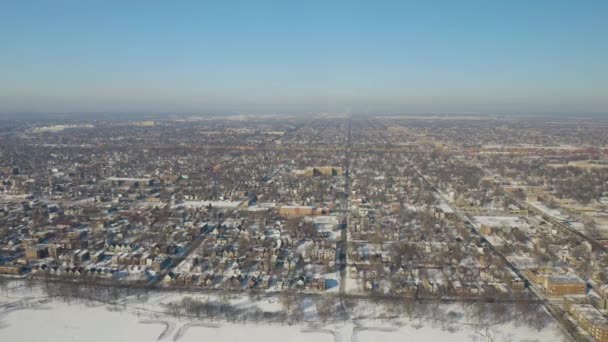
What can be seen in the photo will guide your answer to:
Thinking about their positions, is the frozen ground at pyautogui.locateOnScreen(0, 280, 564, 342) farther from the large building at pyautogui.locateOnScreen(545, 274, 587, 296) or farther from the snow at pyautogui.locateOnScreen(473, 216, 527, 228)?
the snow at pyautogui.locateOnScreen(473, 216, 527, 228)

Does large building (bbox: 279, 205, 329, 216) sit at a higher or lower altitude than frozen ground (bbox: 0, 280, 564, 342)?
higher

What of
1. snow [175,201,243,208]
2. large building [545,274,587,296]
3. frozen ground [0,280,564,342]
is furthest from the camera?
snow [175,201,243,208]

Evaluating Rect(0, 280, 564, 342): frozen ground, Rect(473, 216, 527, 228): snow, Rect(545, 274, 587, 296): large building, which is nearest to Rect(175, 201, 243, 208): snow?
Rect(0, 280, 564, 342): frozen ground

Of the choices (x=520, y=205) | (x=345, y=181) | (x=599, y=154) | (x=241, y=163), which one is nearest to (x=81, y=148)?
(x=241, y=163)

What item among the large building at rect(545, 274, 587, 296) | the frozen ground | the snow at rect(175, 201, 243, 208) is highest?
the snow at rect(175, 201, 243, 208)

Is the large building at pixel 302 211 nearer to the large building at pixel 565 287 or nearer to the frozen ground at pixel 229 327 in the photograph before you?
the frozen ground at pixel 229 327

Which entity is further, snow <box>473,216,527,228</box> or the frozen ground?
snow <box>473,216,527,228</box>

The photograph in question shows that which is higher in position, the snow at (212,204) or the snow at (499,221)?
the snow at (212,204)

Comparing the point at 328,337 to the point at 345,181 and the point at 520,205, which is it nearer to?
the point at 520,205

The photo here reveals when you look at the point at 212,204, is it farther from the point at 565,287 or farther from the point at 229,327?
the point at 565,287

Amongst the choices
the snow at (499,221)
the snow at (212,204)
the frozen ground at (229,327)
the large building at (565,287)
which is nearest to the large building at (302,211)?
the snow at (212,204)
